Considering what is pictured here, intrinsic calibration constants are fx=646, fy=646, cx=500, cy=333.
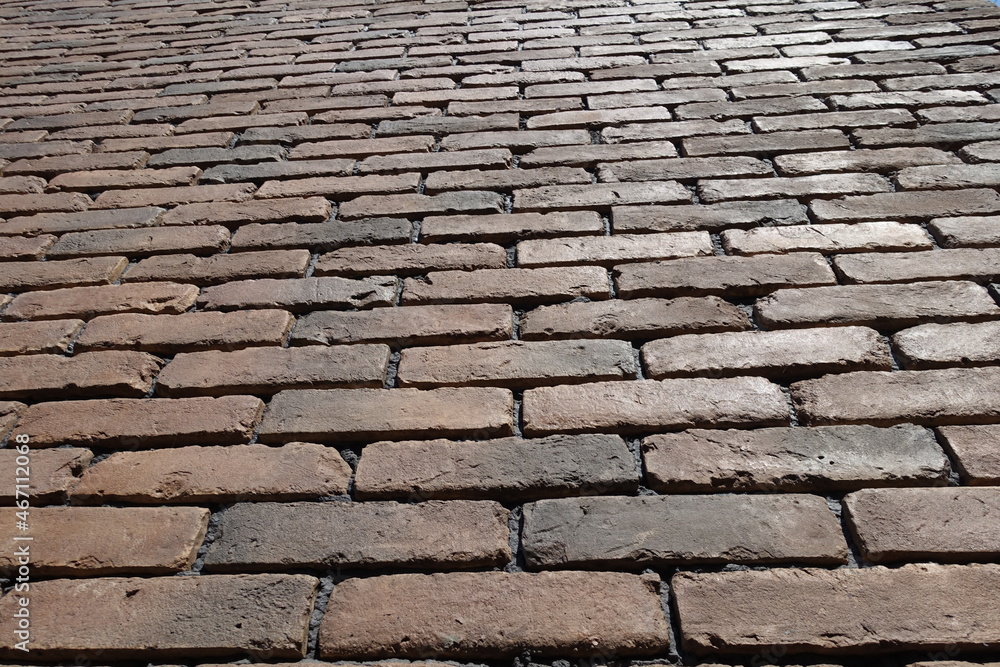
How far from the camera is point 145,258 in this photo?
1.50 m

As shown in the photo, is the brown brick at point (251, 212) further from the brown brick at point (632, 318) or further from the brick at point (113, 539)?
the brick at point (113, 539)

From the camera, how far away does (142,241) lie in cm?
154

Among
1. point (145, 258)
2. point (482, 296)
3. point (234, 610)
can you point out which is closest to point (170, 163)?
point (145, 258)

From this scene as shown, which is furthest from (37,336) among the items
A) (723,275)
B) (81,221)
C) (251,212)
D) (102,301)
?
(723,275)

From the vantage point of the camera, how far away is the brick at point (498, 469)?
100 cm

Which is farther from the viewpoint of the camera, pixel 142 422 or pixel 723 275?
pixel 723 275

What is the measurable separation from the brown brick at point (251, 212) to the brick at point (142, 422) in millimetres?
560

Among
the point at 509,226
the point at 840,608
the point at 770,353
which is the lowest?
the point at 840,608

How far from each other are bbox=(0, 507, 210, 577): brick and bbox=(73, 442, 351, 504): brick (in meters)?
0.03

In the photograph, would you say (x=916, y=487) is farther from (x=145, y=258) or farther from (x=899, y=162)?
(x=145, y=258)

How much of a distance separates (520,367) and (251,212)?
0.86 m

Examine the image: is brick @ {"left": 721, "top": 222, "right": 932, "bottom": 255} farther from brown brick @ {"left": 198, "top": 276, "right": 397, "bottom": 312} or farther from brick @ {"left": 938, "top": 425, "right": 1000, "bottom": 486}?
brown brick @ {"left": 198, "top": 276, "right": 397, "bottom": 312}

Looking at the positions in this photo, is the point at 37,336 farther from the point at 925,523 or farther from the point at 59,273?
the point at 925,523

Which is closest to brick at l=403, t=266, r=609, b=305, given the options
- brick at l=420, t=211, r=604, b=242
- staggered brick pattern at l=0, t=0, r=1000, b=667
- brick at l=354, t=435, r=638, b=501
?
staggered brick pattern at l=0, t=0, r=1000, b=667
